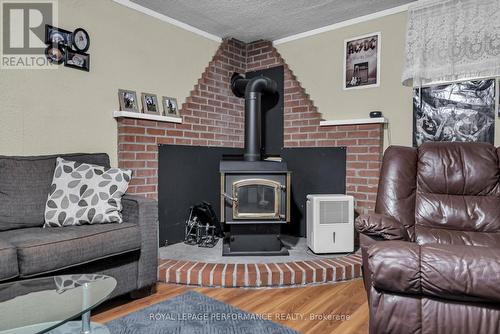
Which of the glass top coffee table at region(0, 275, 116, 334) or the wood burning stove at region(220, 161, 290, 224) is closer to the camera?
the glass top coffee table at region(0, 275, 116, 334)

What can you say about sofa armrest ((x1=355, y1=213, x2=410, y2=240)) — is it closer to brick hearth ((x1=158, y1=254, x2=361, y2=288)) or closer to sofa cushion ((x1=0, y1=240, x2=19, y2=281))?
brick hearth ((x1=158, y1=254, x2=361, y2=288))

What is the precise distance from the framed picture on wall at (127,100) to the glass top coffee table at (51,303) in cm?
168

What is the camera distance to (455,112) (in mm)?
2777

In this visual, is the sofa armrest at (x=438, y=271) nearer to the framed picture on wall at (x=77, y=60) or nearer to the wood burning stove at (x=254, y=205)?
the wood burning stove at (x=254, y=205)

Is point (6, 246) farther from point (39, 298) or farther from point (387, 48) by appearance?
point (387, 48)

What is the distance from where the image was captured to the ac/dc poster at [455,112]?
2654 millimetres

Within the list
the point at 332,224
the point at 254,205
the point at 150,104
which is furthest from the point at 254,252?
the point at 150,104

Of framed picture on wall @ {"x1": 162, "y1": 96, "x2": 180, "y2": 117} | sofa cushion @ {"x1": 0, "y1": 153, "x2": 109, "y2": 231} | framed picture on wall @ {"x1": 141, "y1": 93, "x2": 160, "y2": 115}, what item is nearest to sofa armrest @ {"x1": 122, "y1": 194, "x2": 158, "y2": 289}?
sofa cushion @ {"x1": 0, "y1": 153, "x2": 109, "y2": 231}

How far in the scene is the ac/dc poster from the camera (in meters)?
2.65

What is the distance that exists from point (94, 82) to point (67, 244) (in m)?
1.47

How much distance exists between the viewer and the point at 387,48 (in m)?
3.11

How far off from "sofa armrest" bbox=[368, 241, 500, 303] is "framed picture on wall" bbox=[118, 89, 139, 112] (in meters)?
2.30

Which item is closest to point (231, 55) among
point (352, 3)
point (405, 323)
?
point (352, 3)

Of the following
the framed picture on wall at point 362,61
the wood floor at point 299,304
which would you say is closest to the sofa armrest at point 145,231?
the wood floor at point 299,304
